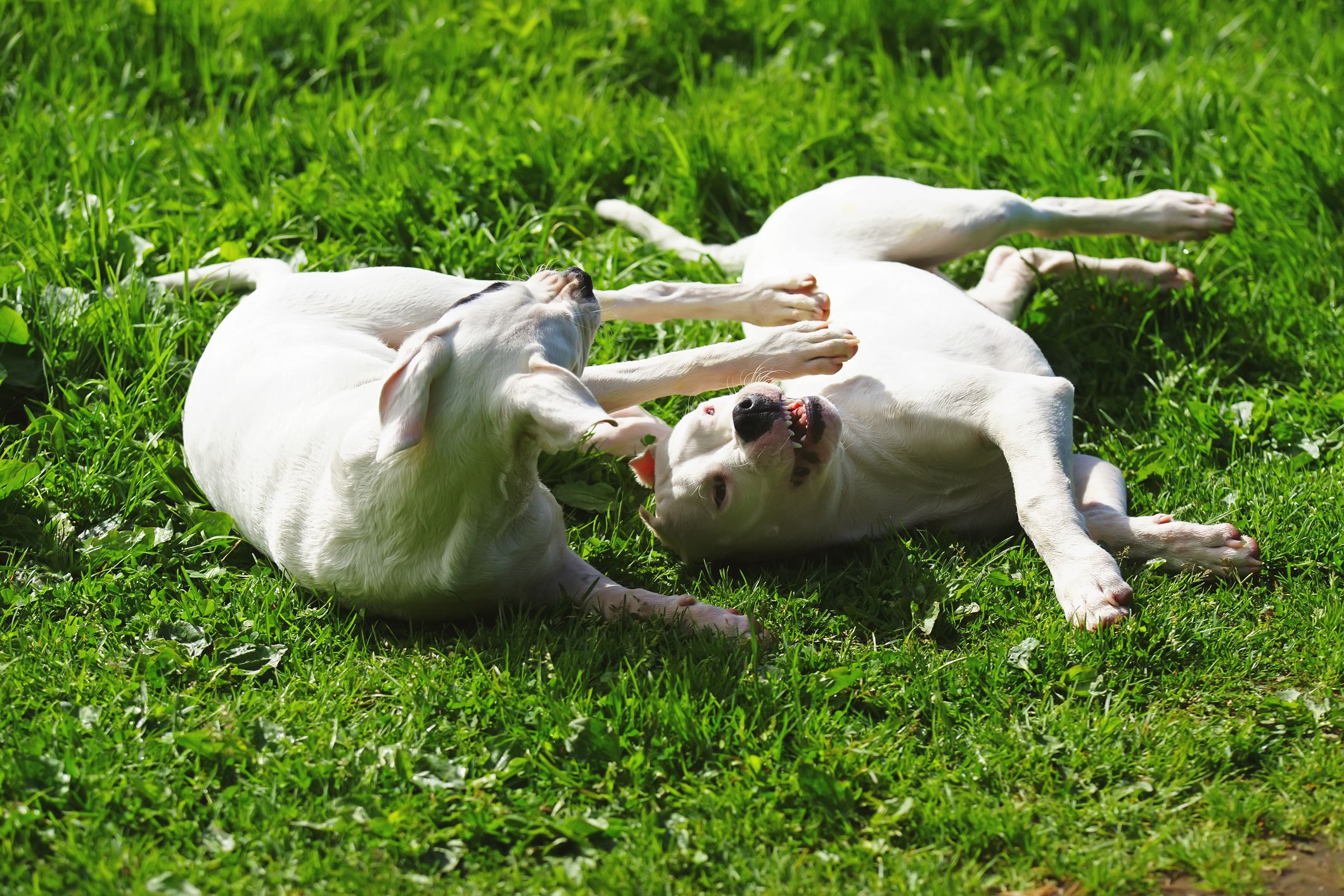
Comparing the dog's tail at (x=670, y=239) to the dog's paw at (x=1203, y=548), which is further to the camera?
the dog's tail at (x=670, y=239)

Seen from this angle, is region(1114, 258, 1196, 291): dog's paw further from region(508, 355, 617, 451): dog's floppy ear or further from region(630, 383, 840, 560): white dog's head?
region(508, 355, 617, 451): dog's floppy ear

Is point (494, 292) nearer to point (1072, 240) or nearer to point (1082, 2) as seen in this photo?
point (1072, 240)

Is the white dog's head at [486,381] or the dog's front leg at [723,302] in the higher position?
the white dog's head at [486,381]

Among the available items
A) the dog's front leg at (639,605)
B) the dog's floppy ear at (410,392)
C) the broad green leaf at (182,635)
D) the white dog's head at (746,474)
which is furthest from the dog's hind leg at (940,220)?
the broad green leaf at (182,635)

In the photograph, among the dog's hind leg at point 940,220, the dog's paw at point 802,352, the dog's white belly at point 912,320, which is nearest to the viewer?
the dog's paw at point 802,352

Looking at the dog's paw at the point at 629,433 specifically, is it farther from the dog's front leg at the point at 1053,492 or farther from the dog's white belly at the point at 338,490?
the dog's front leg at the point at 1053,492

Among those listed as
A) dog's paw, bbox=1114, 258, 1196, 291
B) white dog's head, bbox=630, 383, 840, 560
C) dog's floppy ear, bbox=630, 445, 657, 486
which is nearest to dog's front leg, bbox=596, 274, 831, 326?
white dog's head, bbox=630, 383, 840, 560

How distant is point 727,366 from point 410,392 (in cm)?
131

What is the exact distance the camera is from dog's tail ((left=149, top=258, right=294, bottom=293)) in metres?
5.15

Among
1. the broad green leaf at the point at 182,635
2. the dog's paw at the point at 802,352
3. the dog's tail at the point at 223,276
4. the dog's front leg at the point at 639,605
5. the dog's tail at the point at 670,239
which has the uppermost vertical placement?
the dog's tail at the point at 223,276

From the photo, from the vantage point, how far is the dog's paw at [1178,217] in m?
5.16

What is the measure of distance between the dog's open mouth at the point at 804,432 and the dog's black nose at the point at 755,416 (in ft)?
0.17

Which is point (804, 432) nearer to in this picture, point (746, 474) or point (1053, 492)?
point (746, 474)

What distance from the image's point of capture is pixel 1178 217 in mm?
5164
